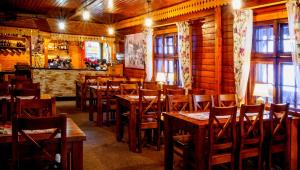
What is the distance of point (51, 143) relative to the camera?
8.98ft

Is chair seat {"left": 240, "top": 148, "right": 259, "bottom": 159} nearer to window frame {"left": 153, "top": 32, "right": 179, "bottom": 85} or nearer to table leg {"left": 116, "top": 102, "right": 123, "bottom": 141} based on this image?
table leg {"left": 116, "top": 102, "right": 123, "bottom": 141}

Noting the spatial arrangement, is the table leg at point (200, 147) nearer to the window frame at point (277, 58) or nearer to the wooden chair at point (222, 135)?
the wooden chair at point (222, 135)

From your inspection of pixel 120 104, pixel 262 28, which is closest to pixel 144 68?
pixel 120 104

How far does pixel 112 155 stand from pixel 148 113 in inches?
36.8

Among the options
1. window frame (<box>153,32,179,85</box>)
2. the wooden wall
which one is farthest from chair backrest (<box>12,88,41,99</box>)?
window frame (<box>153,32,179,85</box>)

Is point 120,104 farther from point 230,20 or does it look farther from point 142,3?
point 142,3

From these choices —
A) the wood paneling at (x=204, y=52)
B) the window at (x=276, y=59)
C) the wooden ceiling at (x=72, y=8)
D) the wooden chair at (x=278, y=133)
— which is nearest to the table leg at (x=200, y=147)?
the wooden chair at (x=278, y=133)

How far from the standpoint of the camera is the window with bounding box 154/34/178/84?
8.44 metres

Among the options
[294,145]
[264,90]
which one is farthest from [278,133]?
[264,90]

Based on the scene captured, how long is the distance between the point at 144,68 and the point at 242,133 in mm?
6632

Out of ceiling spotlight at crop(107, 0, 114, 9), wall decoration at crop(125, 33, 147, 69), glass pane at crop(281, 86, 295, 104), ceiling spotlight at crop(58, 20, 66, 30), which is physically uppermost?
ceiling spotlight at crop(107, 0, 114, 9)

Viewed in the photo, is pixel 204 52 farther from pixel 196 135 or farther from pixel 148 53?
pixel 196 135

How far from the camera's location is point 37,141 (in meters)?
2.75

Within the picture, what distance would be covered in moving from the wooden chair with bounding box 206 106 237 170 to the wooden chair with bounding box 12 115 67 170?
1546mm
